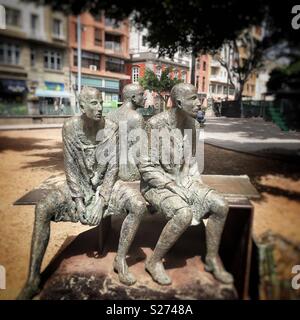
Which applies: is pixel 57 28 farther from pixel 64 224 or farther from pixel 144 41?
pixel 64 224

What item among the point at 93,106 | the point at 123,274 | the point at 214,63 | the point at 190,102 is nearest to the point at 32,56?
the point at 93,106

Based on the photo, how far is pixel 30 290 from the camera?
7.43 ft

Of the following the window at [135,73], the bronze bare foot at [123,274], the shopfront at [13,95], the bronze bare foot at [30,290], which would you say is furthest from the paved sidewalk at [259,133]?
the bronze bare foot at [30,290]

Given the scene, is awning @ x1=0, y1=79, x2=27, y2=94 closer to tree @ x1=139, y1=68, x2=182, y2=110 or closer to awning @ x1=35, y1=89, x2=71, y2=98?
awning @ x1=35, y1=89, x2=71, y2=98

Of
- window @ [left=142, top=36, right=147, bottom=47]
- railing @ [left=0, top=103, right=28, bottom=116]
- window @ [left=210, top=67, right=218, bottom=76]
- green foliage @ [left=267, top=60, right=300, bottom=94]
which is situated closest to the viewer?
green foliage @ [left=267, top=60, right=300, bottom=94]

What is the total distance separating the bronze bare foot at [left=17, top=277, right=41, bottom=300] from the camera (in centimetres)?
225

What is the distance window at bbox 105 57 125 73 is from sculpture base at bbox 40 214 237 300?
6.14 feet

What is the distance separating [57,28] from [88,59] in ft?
1.20

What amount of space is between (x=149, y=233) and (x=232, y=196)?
3.90 ft

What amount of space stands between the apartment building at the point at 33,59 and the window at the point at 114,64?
0.40 m

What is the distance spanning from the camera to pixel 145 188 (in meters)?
2.69

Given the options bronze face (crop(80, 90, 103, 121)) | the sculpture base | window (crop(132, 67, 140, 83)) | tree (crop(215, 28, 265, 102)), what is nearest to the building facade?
window (crop(132, 67, 140, 83))
